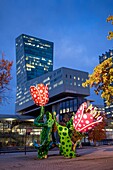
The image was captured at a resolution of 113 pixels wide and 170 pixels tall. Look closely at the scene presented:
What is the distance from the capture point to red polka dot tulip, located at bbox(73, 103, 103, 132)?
2350cm

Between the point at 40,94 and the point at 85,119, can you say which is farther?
the point at 40,94

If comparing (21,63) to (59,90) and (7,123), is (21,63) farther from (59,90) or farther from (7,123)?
(7,123)

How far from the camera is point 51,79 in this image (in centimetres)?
11925

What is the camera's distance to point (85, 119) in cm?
2342

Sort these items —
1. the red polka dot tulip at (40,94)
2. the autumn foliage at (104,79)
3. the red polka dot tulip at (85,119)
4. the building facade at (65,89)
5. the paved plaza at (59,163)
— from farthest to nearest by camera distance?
1. the building facade at (65,89)
2. the red polka dot tulip at (40,94)
3. the red polka dot tulip at (85,119)
4. the paved plaza at (59,163)
5. the autumn foliage at (104,79)

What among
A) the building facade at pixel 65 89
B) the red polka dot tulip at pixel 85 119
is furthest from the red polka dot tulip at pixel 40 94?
the building facade at pixel 65 89

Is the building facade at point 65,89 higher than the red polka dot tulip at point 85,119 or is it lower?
higher

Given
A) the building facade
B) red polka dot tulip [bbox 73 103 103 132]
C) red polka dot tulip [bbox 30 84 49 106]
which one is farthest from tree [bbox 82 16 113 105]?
the building facade

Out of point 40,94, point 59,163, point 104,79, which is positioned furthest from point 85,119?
point 104,79

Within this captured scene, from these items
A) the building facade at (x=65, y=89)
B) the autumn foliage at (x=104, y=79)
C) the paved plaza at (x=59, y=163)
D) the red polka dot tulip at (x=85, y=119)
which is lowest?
the paved plaza at (x=59, y=163)

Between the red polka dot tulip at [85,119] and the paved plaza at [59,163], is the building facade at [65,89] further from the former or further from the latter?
the red polka dot tulip at [85,119]

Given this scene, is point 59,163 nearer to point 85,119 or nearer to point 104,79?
point 85,119

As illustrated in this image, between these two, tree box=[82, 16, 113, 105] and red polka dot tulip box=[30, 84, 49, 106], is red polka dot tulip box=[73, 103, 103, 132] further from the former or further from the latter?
tree box=[82, 16, 113, 105]

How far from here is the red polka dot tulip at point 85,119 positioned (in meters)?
23.5
